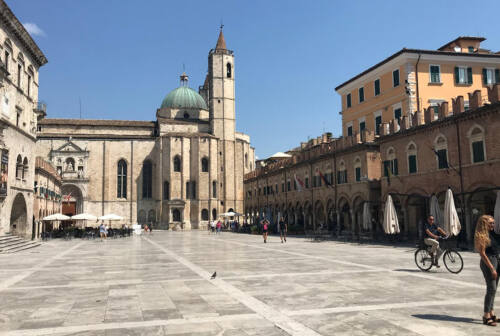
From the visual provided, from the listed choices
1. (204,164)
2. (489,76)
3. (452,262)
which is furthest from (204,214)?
(452,262)

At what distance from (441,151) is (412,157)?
8.52 ft

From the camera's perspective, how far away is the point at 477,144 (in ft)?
73.6

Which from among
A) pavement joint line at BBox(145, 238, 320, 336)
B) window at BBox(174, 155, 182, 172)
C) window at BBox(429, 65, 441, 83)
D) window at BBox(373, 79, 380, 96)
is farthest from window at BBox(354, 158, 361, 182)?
window at BBox(174, 155, 182, 172)

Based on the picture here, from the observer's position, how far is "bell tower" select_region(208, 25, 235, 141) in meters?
72.9

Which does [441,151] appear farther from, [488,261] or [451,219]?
[488,261]

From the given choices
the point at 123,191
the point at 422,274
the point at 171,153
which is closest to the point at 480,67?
the point at 422,274

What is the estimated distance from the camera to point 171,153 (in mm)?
68625

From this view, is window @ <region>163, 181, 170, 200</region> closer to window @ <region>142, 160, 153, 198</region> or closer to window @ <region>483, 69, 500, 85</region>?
window @ <region>142, 160, 153, 198</region>

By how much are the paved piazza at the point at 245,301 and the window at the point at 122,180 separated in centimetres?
5826

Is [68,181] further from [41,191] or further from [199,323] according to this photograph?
[199,323]

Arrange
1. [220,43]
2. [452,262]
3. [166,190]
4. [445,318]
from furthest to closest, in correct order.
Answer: [220,43] < [166,190] < [452,262] < [445,318]

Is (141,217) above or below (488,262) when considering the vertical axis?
above

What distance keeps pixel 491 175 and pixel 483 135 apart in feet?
7.15

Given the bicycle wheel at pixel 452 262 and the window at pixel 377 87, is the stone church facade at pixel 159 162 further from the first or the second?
the bicycle wheel at pixel 452 262
